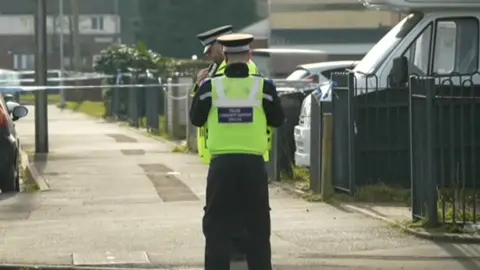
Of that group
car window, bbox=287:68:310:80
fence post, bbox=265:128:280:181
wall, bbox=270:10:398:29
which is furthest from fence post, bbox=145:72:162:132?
fence post, bbox=265:128:280:181

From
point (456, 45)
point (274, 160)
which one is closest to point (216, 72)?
point (456, 45)

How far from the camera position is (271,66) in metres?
28.0

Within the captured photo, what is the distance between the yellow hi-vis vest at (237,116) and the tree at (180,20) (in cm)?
2705

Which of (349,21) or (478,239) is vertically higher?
(349,21)

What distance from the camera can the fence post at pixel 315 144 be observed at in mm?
14508

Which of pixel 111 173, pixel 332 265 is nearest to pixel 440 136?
pixel 332 265

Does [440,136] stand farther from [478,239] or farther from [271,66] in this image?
[271,66]

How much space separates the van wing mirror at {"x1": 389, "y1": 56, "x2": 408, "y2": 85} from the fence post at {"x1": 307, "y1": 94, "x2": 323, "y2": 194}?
0.88 metres

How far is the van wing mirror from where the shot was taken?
14391 mm

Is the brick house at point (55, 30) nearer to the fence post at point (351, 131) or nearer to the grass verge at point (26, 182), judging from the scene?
the grass verge at point (26, 182)

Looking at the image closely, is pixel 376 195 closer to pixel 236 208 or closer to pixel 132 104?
pixel 236 208

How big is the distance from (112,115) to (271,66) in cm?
1463

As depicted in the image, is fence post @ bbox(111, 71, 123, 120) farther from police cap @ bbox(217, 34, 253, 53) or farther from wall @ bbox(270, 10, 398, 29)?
police cap @ bbox(217, 34, 253, 53)

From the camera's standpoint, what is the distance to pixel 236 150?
850 centimetres
